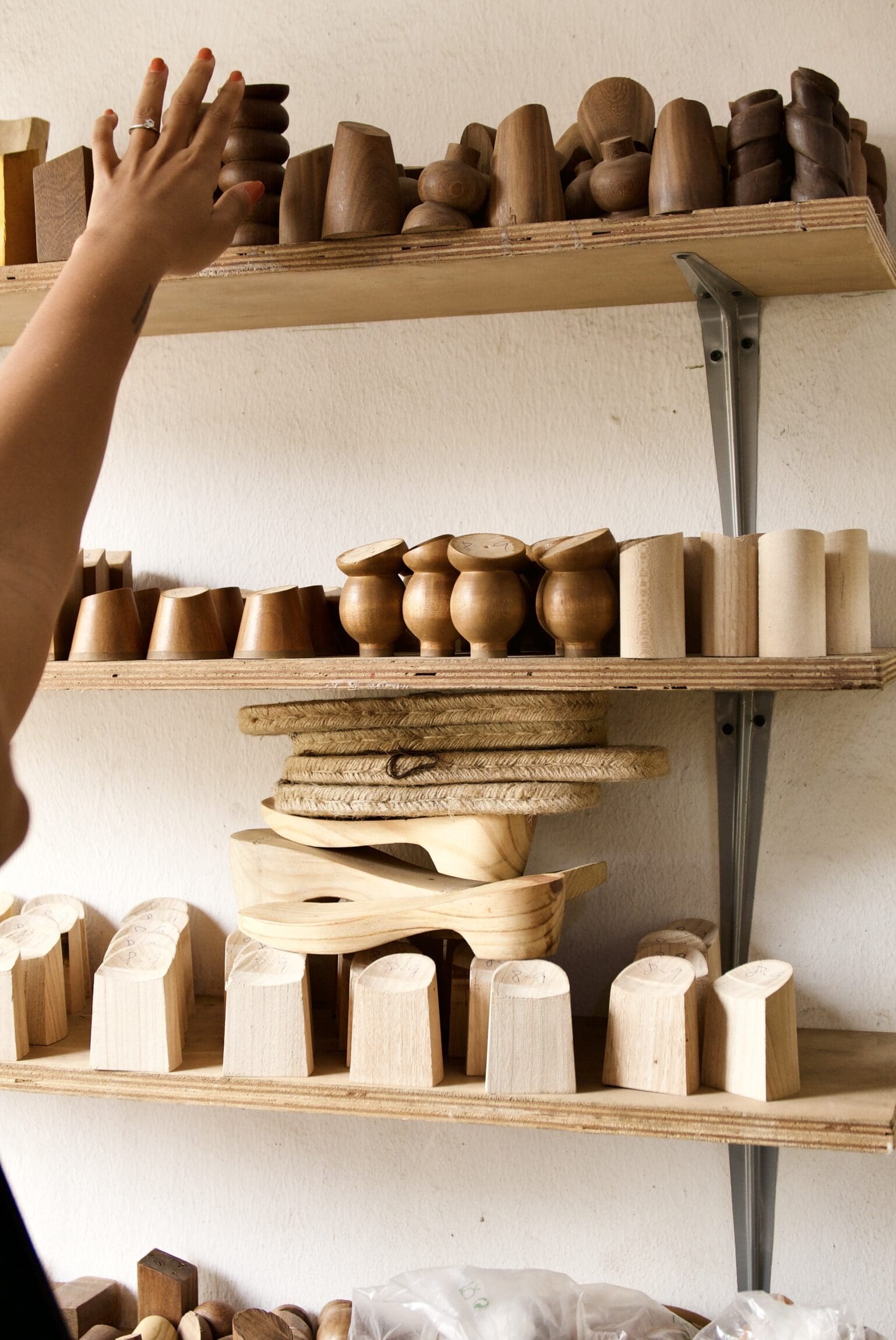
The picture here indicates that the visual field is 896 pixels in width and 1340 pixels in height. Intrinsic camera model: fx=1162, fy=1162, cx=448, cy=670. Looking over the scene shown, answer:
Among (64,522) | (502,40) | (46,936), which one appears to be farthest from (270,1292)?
(502,40)

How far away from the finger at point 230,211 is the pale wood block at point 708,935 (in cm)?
A: 69

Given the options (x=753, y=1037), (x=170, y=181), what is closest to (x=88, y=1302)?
(x=753, y=1037)

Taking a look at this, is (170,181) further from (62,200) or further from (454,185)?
(62,200)

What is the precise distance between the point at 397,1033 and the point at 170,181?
0.66 meters

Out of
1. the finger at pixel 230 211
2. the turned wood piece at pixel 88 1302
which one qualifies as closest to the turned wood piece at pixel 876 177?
the finger at pixel 230 211

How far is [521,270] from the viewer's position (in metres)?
0.98

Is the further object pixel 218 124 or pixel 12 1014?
pixel 12 1014

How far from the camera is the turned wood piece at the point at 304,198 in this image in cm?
95

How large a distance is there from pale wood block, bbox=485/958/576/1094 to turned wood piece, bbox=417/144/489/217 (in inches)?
24.3

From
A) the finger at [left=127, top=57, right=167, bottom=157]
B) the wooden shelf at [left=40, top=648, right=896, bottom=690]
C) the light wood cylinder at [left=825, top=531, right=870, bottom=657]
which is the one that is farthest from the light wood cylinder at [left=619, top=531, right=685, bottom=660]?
the finger at [left=127, top=57, right=167, bottom=157]

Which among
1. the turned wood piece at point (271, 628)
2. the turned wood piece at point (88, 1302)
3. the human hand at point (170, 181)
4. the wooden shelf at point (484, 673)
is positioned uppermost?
the human hand at point (170, 181)

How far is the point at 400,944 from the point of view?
104 cm

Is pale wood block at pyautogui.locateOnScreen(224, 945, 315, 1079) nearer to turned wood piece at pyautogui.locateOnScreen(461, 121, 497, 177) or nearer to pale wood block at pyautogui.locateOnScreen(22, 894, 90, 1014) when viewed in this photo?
pale wood block at pyautogui.locateOnScreen(22, 894, 90, 1014)

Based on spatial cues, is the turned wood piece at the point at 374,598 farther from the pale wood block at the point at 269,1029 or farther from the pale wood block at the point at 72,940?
the pale wood block at the point at 72,940
